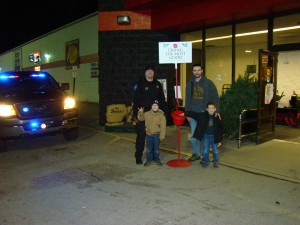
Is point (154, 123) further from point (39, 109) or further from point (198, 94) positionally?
point (39, 109)

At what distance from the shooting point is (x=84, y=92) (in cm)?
2528

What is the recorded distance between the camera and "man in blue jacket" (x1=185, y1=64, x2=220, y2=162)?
708 cm

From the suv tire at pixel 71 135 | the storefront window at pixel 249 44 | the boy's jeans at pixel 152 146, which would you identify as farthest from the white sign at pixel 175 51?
the suv tire at pixel 71 135

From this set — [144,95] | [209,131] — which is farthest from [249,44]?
[144,95]

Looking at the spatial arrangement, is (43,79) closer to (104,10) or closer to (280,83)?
(104,10)

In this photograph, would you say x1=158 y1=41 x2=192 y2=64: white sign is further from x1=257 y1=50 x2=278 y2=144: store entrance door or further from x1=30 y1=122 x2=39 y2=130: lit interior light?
x1=30 y1=122 x2=39 y2=130: lit interior light

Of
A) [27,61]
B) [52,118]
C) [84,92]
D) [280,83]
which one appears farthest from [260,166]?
[27,61]

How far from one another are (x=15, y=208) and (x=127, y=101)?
774cm

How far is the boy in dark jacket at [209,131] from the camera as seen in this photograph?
6805 mm

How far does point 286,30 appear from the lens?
9609 mm

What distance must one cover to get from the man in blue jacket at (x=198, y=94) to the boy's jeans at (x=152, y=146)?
2.40 ft

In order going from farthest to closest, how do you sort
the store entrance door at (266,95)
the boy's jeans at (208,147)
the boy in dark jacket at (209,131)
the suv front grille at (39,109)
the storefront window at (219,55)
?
the storefront window at (219,55) → the store entrance door at (266,95) → the suv front grille at (39,109) → the boy's jeans at (208,147) → the boy in dark jacket at (209,131)

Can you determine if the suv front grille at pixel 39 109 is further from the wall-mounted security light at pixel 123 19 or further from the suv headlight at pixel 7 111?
the wall-mounted security light at pixel 123 19

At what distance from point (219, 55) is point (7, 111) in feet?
23.5
